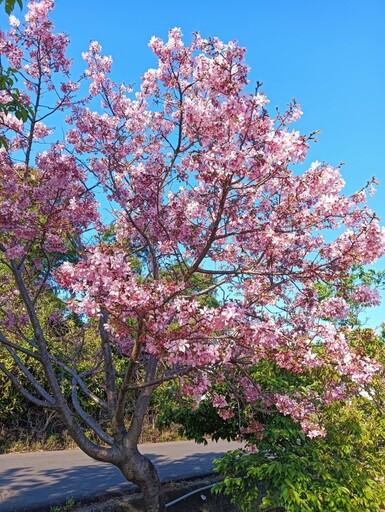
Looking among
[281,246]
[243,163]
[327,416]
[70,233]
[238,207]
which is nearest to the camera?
[243,163]

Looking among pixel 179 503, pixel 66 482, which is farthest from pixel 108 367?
pixel 66 482

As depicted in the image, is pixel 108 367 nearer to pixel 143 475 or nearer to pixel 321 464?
pixel 143 475

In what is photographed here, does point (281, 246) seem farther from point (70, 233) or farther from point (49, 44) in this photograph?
point (49, 44)

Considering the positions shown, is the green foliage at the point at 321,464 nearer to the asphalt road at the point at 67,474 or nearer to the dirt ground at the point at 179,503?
the dirt ground at the point at 179,503

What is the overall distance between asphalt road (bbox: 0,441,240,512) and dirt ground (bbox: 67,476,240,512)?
304mm

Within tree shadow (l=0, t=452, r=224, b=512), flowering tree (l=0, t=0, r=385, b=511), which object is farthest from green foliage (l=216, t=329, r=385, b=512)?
tree shadow (l=0, t=452, r=224, b=512)

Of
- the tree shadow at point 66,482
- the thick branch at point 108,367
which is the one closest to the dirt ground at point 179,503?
the tree shadow at point 66,482

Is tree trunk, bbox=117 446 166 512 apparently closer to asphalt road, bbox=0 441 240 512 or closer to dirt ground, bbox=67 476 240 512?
dirt ground, bbox=67 476 240 512

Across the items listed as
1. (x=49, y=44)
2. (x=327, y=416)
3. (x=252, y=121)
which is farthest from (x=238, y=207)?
(x=49, y=44)

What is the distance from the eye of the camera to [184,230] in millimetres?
5125

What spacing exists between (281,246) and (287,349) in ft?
3.05

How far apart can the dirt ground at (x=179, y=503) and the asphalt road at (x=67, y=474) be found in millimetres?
304

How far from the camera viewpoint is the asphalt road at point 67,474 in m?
6.43

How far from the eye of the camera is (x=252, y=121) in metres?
4.17
